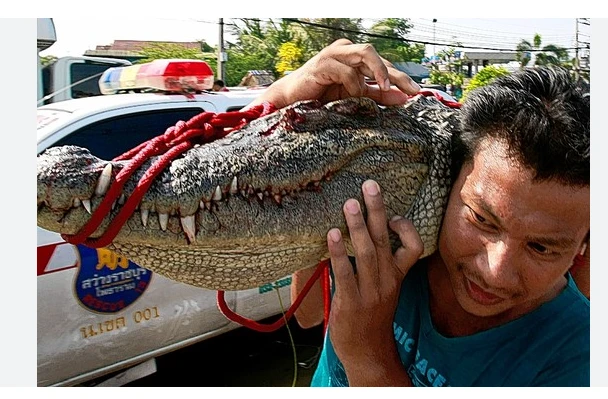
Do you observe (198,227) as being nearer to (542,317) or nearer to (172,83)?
(542,317)

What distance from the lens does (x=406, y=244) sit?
0.82 metres

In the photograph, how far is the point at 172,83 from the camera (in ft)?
6.84

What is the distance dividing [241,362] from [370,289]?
1433 millimetres

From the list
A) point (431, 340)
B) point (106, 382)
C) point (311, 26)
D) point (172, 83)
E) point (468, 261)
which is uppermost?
point (311, 26)

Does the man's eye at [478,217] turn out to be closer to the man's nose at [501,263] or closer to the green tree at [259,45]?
the man's nose at [501,263]

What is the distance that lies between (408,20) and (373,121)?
615 millimetres

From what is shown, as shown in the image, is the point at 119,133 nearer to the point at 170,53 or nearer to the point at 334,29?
the point at 170,53

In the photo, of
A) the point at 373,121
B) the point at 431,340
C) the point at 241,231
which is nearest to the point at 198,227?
the point at 241,231

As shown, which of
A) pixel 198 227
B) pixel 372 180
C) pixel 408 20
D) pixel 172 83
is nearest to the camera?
pixel 198 227

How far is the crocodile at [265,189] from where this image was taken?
675 mm

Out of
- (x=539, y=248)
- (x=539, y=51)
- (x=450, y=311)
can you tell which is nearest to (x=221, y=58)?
(x=539, y=51)

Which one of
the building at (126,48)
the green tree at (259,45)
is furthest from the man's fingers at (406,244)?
the building at (126,48)

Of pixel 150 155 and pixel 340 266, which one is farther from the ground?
pixel 150 155

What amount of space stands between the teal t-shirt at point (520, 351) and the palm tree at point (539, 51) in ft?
1.82
